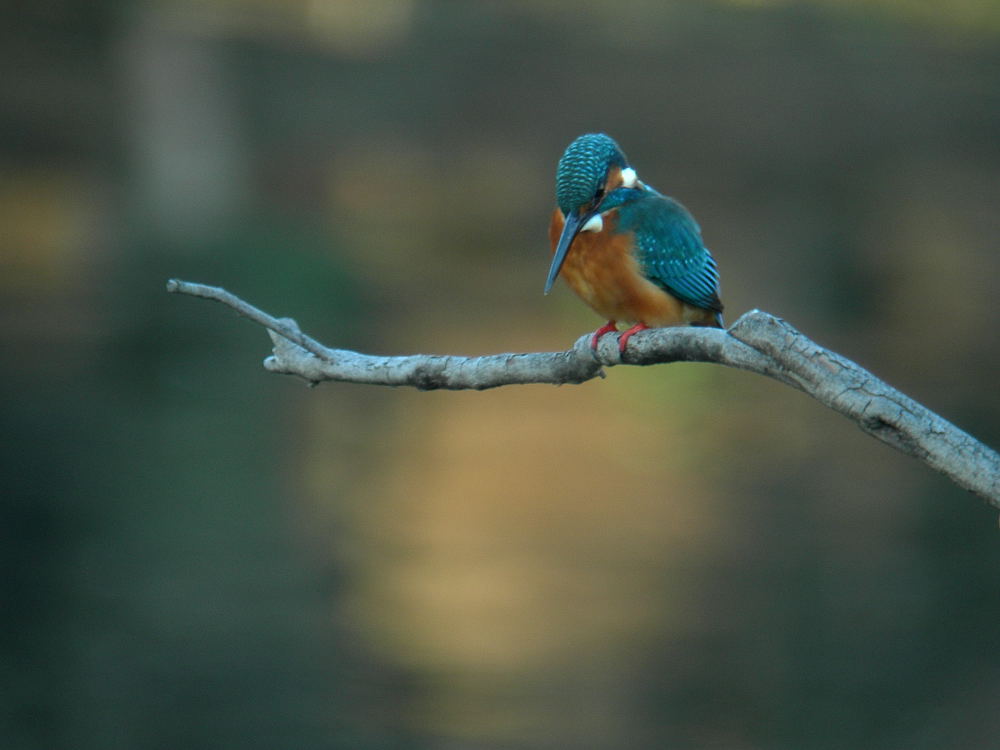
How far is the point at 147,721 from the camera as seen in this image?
5555mm

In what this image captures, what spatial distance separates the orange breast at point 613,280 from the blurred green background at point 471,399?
347cm

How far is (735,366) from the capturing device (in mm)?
1731

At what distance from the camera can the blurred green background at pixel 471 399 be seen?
5883mm

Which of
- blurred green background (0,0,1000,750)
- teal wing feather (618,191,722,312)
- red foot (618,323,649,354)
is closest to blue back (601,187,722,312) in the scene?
teal wing feather (618,191,722,312)

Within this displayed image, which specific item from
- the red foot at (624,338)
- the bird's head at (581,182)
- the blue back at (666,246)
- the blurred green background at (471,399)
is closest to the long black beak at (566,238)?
the bird's head at (581,182)

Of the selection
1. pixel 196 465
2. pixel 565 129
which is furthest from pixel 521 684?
pixel 565 129

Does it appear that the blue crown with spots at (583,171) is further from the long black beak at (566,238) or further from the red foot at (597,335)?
the red foot at (597,335)

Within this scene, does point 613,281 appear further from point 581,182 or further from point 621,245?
point 581,182

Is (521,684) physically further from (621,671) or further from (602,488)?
(602,488)

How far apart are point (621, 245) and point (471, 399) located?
6.74 m

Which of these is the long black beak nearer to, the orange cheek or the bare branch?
the orange cheek

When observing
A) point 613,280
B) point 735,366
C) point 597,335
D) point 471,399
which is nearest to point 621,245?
point 613,280

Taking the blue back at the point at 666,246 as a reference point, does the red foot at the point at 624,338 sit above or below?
below

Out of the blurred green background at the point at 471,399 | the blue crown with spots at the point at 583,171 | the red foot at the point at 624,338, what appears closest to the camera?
the red foot at the point at 624,338
